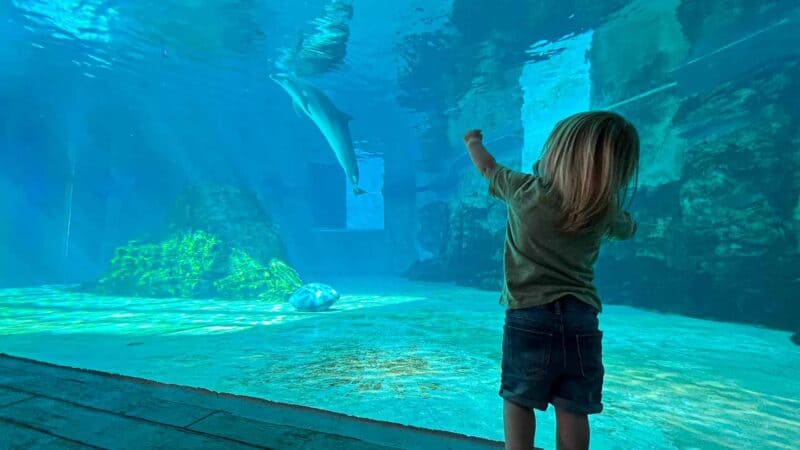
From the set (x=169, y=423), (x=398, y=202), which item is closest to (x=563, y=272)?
(x=169, y=423)

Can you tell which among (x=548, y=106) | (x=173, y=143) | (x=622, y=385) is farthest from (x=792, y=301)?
(x=173, y=143)

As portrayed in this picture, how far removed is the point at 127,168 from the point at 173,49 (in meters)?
13.5

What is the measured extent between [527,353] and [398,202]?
3116cm

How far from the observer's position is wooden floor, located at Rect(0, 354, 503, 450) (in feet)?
6.18

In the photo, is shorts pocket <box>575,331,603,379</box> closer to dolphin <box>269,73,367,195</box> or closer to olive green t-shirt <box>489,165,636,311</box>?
olive green t-shirt <box>489,165,636,311</box>

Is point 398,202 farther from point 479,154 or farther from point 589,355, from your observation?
point 589,355

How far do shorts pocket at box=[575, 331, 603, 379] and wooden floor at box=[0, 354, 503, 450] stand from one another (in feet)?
2.36

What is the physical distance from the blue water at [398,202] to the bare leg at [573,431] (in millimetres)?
1160

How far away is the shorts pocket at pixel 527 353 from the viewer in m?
1.52

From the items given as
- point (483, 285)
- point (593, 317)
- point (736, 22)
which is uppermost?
point (736, 22)

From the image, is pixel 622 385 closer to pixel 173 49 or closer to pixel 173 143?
pixel 173 49

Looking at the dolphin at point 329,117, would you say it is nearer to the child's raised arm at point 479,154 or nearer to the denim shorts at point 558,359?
the child's raised arm at point 479,154

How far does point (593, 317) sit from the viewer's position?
159 cm

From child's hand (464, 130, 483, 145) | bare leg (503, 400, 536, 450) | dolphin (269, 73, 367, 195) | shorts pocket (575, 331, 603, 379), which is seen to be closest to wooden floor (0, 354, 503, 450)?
bare leg (503, 400, 536, 450)
